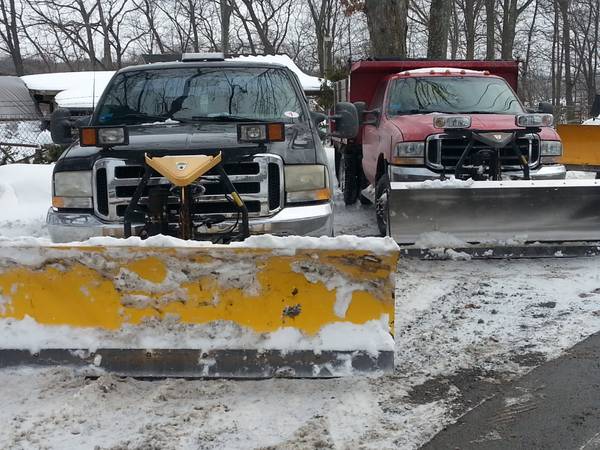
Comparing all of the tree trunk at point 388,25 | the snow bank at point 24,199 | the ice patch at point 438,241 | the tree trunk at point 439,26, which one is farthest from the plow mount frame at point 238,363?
the tree trunk at point 439,26

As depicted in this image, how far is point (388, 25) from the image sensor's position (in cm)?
1496

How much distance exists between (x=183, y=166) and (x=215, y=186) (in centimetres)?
39

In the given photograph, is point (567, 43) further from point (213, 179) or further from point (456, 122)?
point (213, 179)

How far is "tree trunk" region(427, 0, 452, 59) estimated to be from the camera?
654 inches

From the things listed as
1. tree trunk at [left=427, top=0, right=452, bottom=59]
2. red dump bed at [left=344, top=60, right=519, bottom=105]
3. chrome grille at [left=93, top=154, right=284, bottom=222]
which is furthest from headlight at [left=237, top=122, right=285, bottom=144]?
tree trunk at [left=427, top=0, right=452, bottom=59]

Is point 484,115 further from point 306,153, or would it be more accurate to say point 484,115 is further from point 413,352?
point 413,352

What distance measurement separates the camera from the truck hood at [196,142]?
429 cm

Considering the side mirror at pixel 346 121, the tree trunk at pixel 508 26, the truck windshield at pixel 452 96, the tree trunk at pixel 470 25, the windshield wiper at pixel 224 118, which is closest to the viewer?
the windshield wiper at pixel 224 118

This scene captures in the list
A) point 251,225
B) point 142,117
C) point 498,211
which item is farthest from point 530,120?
point 142,117

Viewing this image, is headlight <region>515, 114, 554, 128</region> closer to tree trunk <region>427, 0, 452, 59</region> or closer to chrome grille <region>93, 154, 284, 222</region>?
chrome grille <region>93, 154, 284, 222</region>

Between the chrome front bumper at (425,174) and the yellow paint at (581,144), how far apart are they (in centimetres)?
476

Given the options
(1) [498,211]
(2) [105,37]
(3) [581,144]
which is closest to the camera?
(1) [498,211]

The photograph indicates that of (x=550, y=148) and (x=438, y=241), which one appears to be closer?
(x=438, y=241)

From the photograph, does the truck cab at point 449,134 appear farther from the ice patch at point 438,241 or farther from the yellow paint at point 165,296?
the yellow paint at point 165,296
